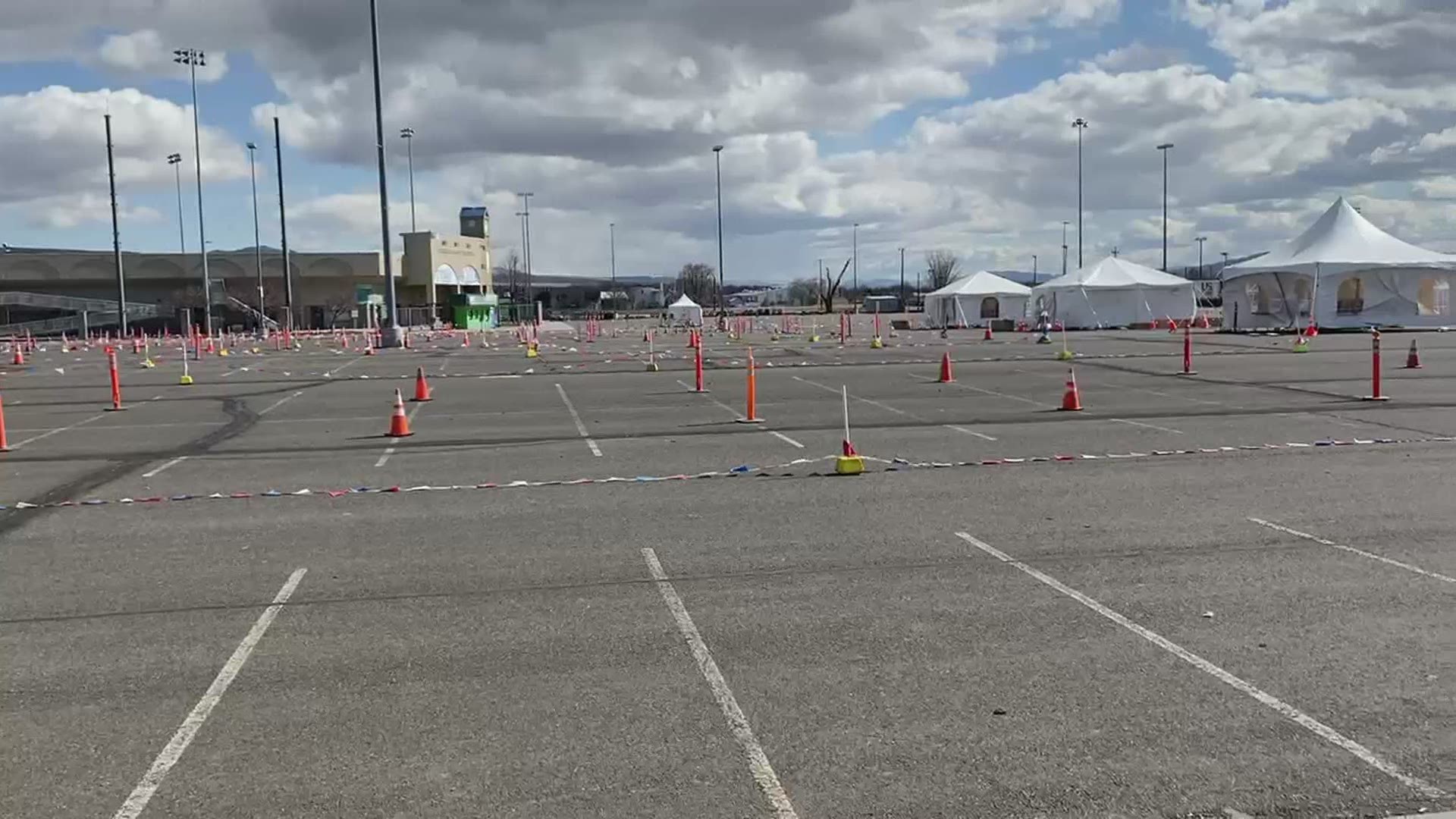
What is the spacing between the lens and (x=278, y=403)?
23078 mm

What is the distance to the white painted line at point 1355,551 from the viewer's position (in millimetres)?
7543

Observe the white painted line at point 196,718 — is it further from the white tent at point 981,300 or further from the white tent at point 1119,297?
the white tent at point 981,300

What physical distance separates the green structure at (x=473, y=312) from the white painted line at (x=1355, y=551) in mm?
70184

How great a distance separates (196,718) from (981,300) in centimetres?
6432

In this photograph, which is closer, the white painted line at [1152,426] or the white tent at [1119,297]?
the white painted line at [1152,426]

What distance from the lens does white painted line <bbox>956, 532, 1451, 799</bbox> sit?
4.47m

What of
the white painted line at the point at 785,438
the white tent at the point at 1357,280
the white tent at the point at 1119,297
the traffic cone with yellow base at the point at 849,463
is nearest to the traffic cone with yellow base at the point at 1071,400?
the white painted line at the point at 785,438

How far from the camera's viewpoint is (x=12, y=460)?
595 inches

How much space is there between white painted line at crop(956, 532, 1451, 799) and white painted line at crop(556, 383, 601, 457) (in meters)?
8.01

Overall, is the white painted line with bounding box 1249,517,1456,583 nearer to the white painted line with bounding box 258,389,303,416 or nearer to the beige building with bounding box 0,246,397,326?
the white painted line with bounding box 258,389,303,416

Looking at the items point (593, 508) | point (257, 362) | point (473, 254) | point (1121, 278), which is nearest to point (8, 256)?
point (473, 254)

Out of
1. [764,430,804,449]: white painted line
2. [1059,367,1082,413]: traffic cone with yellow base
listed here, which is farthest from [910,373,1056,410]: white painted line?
[764,430,804,449]: white painted line

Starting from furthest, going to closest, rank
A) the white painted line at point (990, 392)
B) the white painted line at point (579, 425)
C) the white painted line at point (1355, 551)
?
the white painted line at point (990, 392) → the white painted line at point (579, 425) → the white painted line at point (1355, 551)

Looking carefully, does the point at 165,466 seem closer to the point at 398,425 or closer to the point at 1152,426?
the point at 398,425
